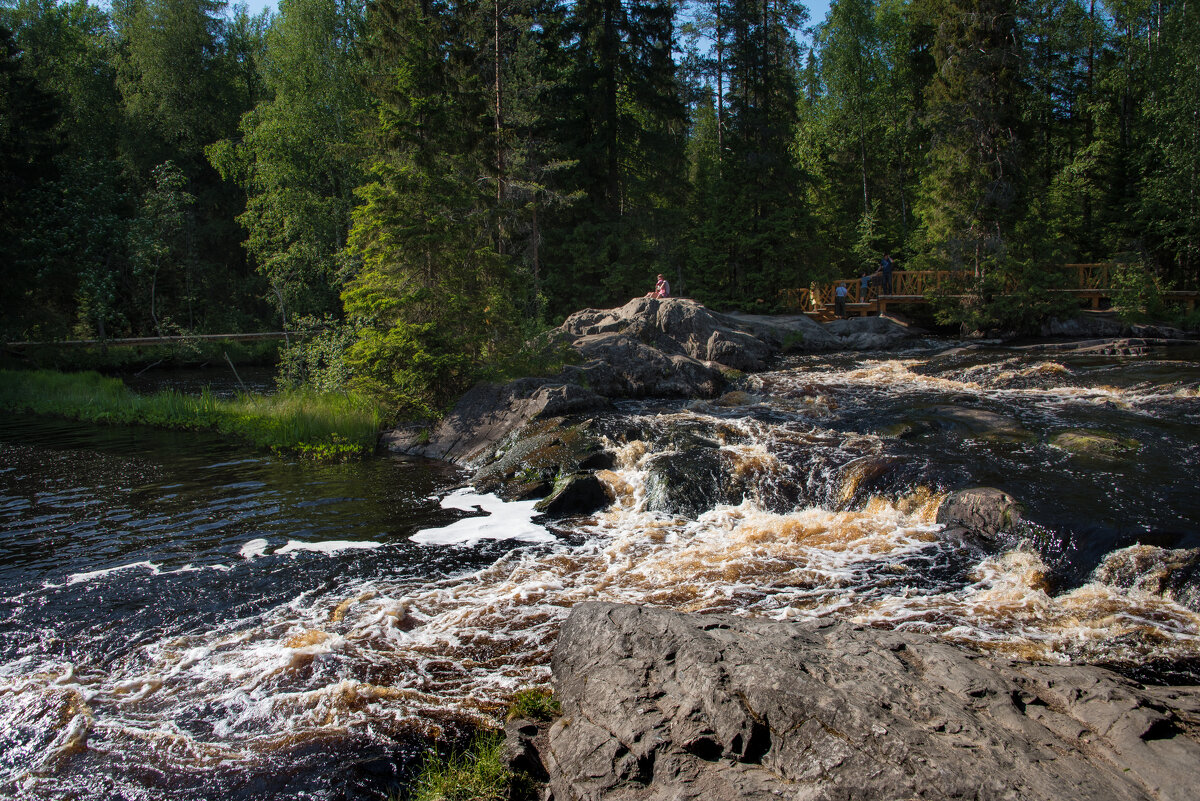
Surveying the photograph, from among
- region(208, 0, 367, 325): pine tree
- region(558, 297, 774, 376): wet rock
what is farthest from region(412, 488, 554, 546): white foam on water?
region(208, 0, 367, 325): pine tree

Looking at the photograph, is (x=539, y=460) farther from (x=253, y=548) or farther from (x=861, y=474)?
(x=861, y=474)

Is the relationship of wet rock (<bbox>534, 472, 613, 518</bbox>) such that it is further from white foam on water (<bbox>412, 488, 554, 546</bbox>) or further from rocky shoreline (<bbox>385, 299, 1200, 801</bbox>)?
rocky shoreline (<bbox>385, 299, 1200, 801</bbox>)

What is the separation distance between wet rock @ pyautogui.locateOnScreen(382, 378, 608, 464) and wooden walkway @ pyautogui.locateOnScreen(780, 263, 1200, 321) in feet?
57.6

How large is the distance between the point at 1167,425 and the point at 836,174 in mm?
28481

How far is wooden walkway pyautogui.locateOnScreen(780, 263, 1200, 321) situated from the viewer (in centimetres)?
2511

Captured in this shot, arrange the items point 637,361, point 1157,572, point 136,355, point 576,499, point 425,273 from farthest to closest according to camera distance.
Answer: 1. point 136,355
2. point 637,361
3. point 425,273
4. point 576,499
5. point 1157,572

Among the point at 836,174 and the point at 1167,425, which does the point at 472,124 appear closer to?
the point at 1167,425

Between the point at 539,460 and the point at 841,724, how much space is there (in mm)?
7900

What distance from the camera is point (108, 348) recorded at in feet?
78.3

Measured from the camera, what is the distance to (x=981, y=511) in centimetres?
820

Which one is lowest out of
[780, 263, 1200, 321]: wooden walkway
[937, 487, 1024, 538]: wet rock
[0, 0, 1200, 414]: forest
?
[937, 487, 1024, 538]: wet rock

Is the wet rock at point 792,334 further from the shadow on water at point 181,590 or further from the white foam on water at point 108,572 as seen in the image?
the white foam on water at point 108,572

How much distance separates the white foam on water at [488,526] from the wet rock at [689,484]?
1.76 metres

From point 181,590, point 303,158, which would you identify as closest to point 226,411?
point 181,590
